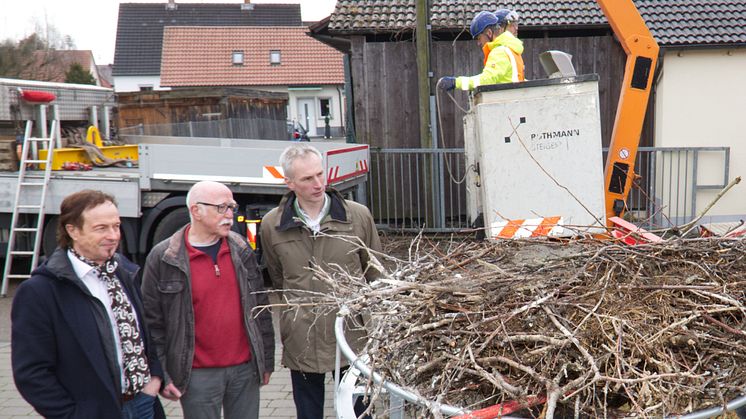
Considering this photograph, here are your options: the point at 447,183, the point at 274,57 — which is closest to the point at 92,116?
the point at 447,183

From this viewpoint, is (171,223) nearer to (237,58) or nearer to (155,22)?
(237,58)

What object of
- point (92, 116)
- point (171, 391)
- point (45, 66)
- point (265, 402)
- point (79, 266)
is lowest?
point (265, 402)

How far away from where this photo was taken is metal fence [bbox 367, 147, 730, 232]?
407 inches

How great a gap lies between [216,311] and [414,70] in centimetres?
872

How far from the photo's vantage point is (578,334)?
2.19 m

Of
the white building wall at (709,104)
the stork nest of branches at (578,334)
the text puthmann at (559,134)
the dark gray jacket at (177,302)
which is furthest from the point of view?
the white building wall at (709,104)

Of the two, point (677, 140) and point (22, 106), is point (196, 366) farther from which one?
point (677, 140)

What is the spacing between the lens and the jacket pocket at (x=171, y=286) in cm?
345

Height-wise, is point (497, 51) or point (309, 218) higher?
point (497, 51)

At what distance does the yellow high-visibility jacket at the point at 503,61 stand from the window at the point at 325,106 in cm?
3349

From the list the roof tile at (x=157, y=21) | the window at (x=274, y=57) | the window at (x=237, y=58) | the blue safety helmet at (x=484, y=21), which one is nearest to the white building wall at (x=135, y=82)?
the roof tile at (x=157, y=21)

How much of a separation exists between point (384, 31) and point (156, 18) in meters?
39.0

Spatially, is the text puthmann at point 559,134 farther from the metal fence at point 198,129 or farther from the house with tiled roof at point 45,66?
the house with tiled roof at point 45,66

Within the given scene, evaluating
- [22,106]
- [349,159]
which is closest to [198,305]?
[349,159]
